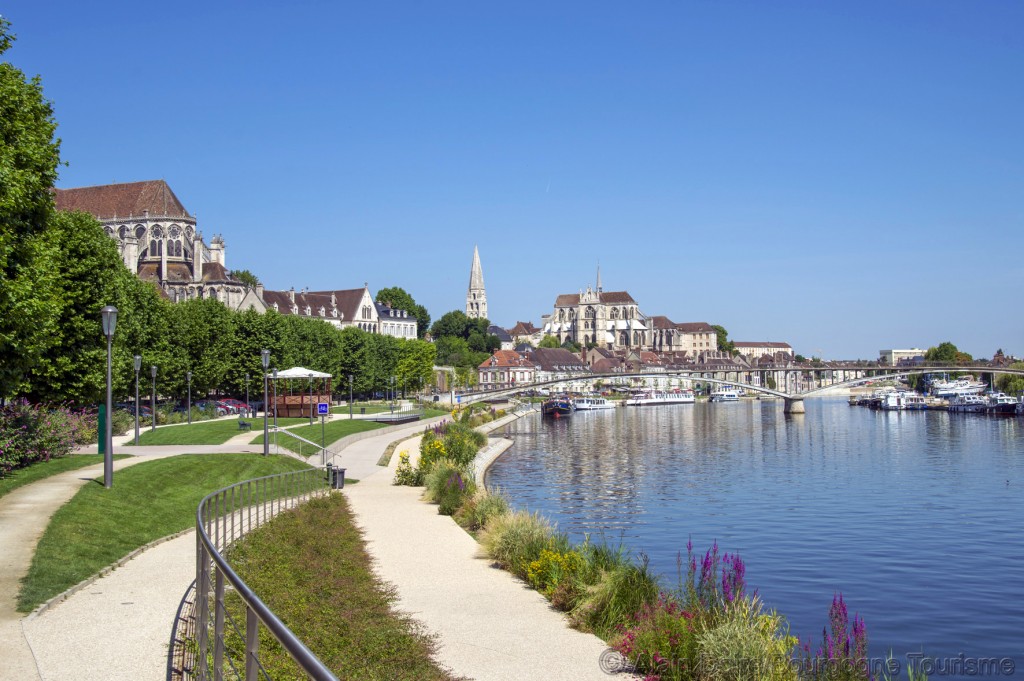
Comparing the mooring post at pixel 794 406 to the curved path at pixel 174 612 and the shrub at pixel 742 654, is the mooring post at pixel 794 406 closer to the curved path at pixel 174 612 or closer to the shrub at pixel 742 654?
the curved path at pixel 174 612

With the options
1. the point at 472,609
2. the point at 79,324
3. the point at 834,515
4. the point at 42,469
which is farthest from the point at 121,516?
the point at 834,515

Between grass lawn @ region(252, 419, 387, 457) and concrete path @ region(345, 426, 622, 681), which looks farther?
grass lawn @ region(252, 419, 387, 457)

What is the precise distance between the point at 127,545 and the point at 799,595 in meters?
13.9

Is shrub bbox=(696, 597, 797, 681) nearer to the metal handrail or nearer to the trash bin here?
the metal handrail

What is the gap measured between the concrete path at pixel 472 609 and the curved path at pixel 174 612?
0.02 metres

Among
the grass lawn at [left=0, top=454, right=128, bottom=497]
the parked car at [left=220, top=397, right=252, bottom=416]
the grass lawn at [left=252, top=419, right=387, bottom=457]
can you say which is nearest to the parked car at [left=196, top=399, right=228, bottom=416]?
the parked car at [left=220, top=397, right=252, bottom=416]

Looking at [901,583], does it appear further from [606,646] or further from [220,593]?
[220,593]

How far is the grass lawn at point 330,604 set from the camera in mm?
11219

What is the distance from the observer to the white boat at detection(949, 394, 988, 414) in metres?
126

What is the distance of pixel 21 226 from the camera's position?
25.3 m

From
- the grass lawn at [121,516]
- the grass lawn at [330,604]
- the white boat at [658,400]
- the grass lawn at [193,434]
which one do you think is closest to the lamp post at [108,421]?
the grass lawn at [121,516]

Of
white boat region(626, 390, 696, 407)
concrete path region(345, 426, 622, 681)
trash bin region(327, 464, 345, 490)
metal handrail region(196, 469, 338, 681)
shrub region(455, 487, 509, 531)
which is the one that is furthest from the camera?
white boat region(626, 390, 696, 407)

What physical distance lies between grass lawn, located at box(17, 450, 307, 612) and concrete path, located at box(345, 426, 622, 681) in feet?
15.0

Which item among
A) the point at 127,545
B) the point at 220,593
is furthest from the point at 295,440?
the point at 220,593
